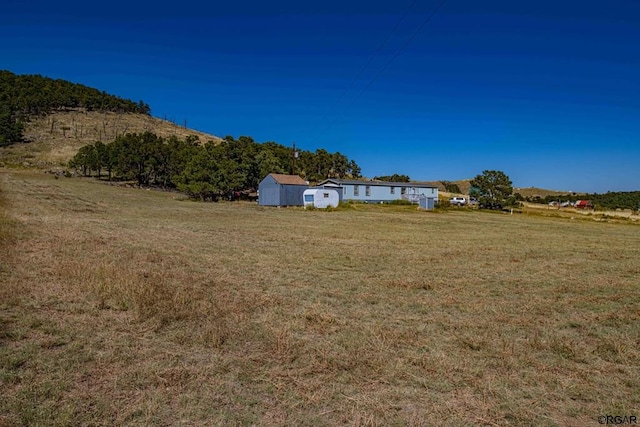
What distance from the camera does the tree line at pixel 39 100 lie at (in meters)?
85.6

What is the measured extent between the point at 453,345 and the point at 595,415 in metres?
1.78

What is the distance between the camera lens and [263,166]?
175 ft

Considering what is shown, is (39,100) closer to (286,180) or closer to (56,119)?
(56,119)

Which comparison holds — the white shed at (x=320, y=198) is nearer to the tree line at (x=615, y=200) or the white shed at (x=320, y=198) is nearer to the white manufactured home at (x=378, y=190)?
the white manufactured home at (x=378, y=190)

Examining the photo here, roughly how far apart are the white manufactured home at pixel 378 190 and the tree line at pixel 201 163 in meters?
9.89

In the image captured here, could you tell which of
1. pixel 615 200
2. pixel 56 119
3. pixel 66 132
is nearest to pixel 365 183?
pixel 615 200

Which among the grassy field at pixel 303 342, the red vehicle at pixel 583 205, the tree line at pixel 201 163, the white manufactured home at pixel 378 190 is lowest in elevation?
the grassy field at pixel 303 342

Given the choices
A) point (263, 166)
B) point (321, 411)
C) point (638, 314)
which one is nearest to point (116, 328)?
point (321, 411)

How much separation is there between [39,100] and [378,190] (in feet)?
343

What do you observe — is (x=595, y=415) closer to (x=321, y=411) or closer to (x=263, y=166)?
(x=321, y=411)

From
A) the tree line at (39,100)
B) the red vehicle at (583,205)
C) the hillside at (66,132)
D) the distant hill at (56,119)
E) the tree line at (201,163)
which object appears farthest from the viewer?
the tree line at (39,100)

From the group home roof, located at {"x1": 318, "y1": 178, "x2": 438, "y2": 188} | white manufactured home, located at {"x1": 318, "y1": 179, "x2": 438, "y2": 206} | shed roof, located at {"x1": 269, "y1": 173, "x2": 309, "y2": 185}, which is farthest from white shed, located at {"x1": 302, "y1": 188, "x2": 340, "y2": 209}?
home roof, located at {"x1": 318, "y1": 178, "x2": 438, "y2": 188}

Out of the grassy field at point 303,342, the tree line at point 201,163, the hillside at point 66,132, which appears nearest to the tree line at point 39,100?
the hillside at point 66,132

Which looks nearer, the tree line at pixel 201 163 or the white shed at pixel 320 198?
the white shed at pixel 320 198
